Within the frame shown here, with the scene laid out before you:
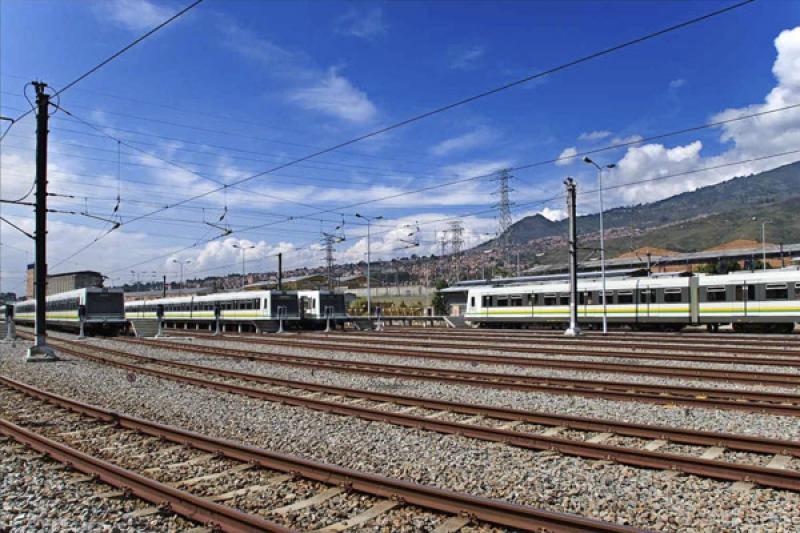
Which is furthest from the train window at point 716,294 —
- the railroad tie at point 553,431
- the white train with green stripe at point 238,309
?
the railroad tie at point 553,431

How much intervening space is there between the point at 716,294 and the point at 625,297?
5.21 m

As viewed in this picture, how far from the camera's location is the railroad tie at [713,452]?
25.5 feet

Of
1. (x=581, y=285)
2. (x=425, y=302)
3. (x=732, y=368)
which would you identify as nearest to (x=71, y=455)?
(x=732, y=368)

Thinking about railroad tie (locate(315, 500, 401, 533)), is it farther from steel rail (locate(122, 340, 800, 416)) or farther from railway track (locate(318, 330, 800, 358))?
railway track (locate(318, 330, 800, 358))

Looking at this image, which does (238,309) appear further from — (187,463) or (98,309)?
(187,463)

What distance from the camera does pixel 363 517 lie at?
5.84m

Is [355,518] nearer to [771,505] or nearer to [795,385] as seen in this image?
[771,505]

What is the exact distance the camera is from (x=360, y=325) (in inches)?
2005

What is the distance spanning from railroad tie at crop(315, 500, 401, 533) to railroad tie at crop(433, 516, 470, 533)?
0.64 m

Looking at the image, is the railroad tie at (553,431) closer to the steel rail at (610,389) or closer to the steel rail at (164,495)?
the steel rail at (610,389)

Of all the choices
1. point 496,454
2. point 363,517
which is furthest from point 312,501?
point 496,454

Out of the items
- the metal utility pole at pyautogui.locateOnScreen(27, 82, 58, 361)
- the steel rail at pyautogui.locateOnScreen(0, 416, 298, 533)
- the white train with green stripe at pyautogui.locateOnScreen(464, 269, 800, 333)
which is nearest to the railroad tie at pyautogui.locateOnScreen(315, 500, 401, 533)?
the steel rail at pyautogui.locateOnScreen(0, 416, 298, 533)

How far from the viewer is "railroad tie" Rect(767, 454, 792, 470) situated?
738 cm

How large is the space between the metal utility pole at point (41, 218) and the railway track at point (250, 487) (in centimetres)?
1337
